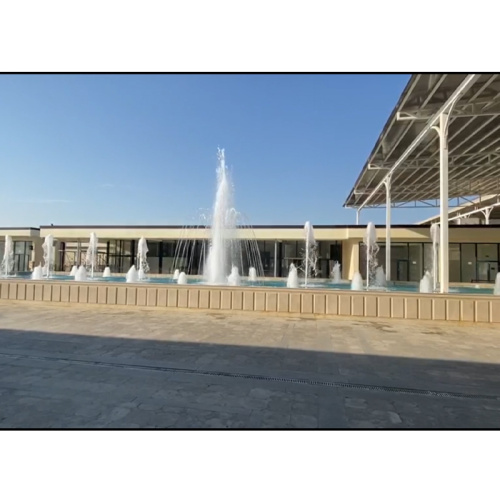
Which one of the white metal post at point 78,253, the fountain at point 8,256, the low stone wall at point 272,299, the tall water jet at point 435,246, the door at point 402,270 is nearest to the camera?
the low stone wall at point 272,299

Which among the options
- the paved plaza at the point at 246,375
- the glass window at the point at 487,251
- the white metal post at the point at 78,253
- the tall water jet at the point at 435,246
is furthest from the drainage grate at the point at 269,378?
the white metal post at the point at 78,253

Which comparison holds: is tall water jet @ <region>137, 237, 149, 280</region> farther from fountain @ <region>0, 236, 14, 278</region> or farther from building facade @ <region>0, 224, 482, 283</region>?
fountain @ <region>0, 236, 14, 278</region>

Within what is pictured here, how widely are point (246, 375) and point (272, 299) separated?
4423 millimetres

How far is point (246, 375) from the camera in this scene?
415 cm

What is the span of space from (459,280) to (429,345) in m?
19.5

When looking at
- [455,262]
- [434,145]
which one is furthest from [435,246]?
[434,145]

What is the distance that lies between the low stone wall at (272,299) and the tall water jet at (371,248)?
1364cm

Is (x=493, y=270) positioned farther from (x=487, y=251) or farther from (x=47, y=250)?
(x=47, y=250)

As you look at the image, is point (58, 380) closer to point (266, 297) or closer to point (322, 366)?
point (322, 366)

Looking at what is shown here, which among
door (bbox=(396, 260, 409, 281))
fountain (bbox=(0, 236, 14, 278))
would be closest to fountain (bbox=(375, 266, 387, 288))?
door (bbox=(396, 260, 409, 281))

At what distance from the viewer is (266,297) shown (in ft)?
28.1

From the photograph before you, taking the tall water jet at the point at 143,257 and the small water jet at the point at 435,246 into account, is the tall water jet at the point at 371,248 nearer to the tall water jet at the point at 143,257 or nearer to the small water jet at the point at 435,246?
the small water jet at the point at 435,246

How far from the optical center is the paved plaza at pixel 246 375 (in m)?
3.04

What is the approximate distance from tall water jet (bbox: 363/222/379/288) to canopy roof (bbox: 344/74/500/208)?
342 centimetres
